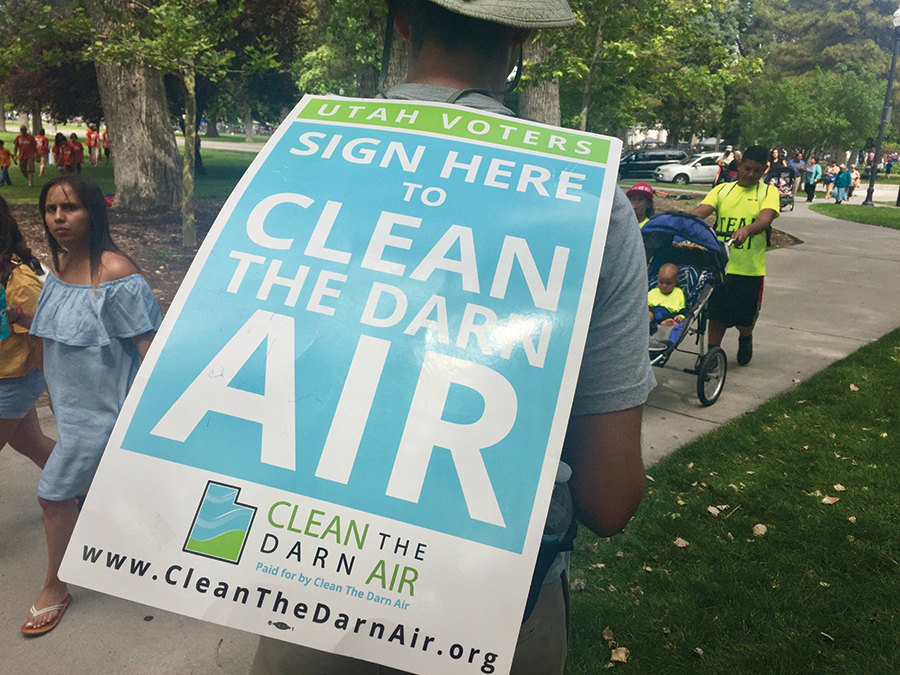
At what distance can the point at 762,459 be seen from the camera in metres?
5.25

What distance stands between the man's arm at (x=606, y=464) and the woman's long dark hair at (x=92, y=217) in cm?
255

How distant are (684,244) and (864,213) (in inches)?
829

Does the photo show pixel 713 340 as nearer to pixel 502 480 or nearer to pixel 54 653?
pixel 54 653

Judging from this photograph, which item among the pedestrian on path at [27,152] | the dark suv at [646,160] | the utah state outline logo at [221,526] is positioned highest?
the utah state outline logo at [221,526]

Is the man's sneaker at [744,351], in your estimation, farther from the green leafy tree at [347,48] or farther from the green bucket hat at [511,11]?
the green bucket hat at [511,11]

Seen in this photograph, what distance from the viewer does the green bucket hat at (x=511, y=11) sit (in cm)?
129

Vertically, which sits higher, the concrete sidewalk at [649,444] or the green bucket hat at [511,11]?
the green bucket hat at [511,11]

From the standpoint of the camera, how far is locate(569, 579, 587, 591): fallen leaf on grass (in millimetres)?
3756

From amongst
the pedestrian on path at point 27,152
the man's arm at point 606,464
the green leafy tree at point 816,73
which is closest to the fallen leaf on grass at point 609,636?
the man's arm at point 606,464

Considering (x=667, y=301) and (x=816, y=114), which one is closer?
(x=667, y=301)

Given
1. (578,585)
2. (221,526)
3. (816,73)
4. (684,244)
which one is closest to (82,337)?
(221,526)

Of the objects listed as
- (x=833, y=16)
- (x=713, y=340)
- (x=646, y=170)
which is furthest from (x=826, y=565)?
(x=833, y=16)

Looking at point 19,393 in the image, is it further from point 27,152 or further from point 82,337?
point 27,152

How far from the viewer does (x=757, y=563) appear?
3.98 metres
